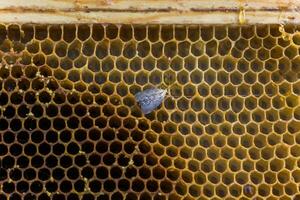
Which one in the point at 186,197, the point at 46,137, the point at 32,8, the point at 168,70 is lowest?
the point at 186,197

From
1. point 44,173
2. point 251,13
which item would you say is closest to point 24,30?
point 44,173

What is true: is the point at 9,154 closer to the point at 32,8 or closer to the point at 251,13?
the point at 32,8

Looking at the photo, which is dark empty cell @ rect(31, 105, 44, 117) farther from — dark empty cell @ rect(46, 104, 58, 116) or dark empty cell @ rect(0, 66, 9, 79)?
dark empty cell @ rect(0, 66, 9, 79)

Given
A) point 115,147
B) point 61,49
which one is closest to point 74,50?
point 61,49

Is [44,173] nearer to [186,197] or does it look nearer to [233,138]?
[186,197]

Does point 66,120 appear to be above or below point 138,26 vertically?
below

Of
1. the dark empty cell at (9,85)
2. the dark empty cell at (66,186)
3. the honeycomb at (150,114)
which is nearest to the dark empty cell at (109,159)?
the honeycomb at (150,114)

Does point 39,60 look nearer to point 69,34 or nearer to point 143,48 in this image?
point 69,34
